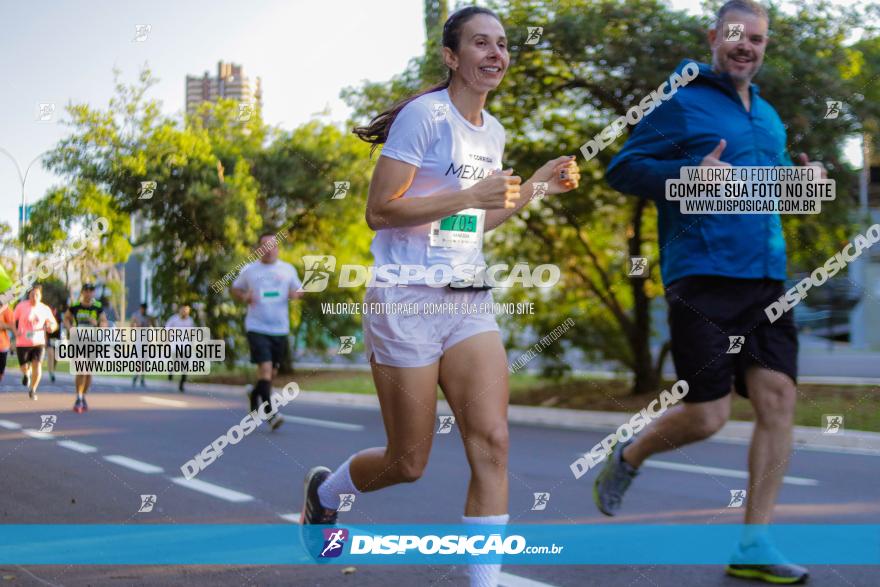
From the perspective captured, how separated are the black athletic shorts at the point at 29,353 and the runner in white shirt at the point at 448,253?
6.50m

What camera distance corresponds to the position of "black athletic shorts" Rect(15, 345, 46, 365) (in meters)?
8.93

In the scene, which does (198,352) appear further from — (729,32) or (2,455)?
(729,32)

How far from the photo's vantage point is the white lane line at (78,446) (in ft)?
26.1

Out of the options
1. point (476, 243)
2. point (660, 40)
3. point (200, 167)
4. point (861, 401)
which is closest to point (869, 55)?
point (660, 40)

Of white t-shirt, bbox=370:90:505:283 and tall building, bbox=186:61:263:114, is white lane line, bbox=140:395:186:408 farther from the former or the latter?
white t-shirt, bbox=370:90:505:283

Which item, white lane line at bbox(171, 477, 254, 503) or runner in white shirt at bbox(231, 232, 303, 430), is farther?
runner in white shirt at bbox(231, 232, 303, 430)

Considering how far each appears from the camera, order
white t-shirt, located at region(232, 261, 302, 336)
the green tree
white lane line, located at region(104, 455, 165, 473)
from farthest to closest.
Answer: the green tree → white t-shirt, located at region(232, 261, 302, 336) → white lane line, located at region(104, 455, 165, 473)

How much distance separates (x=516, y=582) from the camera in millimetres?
3783

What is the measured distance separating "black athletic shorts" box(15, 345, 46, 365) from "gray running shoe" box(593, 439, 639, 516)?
6455mm

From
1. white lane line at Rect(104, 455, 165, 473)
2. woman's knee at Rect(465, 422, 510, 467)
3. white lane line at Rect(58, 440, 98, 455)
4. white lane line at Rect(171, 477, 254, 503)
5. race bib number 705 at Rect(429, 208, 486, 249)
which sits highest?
race bib number 705 at Rect(429, 208, 486, 249)

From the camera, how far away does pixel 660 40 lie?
1089 centimetres

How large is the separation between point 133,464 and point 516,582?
4.15 meters

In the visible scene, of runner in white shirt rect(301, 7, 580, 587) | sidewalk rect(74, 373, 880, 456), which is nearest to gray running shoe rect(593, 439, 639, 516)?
runner in white shirt rect(301, 7, 580, 587)

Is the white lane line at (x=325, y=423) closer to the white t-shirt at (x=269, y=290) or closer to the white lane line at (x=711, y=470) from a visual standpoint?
the white t-shirt at (x=269, y=290)
